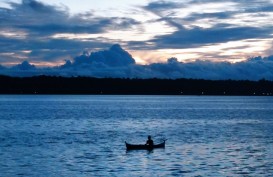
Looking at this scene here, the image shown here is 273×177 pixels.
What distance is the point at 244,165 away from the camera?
41000 millimetres

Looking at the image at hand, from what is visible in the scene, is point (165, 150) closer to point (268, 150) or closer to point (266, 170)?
point (268, 150)

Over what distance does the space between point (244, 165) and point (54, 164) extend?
15178 millimetres

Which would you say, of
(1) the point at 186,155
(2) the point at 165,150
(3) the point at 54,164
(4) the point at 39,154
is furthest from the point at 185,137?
(3) the point at 54,164

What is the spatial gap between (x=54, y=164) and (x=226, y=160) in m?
14.4

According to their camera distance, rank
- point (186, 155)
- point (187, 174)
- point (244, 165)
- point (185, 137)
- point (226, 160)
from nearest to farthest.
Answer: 1. point (187, 174)
2. point (244, 165)
3. point (226, 160)
4. point (186, 155)
5. point (185, 137)

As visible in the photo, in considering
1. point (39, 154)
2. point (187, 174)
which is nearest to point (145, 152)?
point (39, 154)

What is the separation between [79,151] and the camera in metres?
50.2

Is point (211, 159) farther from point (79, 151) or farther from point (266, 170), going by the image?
point (79, 151)

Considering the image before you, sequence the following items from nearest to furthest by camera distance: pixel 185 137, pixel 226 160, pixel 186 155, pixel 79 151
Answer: pixel 226 160 < pixel 186 155 < pixel 79 151 < pixel 185 137

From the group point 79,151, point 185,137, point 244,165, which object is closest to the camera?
point 244,165

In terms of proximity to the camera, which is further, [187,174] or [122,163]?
[122,163]

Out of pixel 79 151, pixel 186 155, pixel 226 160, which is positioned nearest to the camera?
pixel 226 160

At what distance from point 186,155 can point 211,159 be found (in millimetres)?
3235

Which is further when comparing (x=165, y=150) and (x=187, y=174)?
(x=165, y=150)
